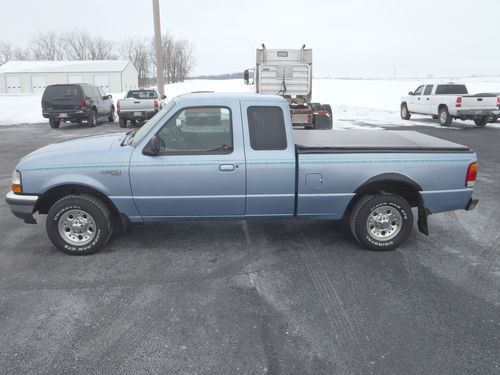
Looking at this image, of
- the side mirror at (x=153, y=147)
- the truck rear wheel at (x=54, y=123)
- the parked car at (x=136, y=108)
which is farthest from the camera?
the truck rear wheel at (x=54, y=123)

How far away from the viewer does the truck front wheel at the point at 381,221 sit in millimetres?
5012

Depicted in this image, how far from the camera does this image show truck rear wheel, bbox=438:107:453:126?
757 inches

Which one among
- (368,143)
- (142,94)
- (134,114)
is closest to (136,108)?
(134,114)

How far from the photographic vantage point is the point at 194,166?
15.5 ft

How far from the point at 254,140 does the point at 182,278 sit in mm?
1650

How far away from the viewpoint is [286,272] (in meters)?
4.56

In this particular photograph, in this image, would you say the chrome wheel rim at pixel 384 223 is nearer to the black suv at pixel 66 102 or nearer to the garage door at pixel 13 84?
the black suv at pixel 66 102

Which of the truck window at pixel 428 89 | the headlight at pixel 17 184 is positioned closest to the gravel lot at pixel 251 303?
the headlight at pixel 17 184

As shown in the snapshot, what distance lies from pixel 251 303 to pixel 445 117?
1823 cm

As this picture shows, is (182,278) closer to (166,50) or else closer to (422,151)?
(422,151)

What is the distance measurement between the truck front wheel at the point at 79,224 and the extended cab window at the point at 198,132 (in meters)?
1.01

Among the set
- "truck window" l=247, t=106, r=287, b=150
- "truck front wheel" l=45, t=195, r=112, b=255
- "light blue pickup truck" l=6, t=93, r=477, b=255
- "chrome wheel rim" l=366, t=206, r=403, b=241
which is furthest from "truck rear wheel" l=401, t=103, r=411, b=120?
"truck front wheel" l=45, t=195, r=112, b=255

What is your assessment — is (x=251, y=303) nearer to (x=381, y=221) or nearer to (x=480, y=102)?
(x=381, y=221)

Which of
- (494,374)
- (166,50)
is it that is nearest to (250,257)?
(494,374)
